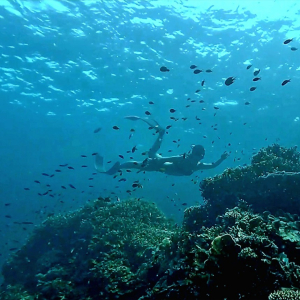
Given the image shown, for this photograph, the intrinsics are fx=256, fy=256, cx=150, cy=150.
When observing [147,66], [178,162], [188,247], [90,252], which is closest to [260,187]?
[188,247]

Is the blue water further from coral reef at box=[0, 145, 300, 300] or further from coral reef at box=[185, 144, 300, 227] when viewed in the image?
coral reef at box=[185, 144, 300, 227]

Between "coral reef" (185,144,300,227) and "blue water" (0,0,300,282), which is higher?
"blue water" (0,0,300,282)

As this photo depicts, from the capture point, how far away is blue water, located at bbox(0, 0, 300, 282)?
62.8 ft

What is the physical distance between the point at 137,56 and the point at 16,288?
2007 centimetres

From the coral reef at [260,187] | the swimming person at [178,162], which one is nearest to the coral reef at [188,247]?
the coral reef at [260,187]

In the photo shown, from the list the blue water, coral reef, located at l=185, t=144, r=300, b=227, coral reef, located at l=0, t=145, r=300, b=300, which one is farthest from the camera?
the blue water

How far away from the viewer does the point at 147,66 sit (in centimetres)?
2542

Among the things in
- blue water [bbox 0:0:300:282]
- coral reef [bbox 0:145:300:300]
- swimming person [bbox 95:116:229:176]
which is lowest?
coral reef [bbox 0:145:300:300]

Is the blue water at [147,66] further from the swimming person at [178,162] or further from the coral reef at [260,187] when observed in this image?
the coral reef at [260,187]

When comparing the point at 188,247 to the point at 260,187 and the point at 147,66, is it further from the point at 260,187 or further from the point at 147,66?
the point at 147,66

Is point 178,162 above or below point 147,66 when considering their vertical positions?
below

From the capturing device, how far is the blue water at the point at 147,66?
19.1 m

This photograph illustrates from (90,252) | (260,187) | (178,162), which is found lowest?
(90,252)

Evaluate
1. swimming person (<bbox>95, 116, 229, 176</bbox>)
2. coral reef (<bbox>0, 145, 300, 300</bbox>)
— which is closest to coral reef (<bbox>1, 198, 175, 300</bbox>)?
coral reef (<bbox>0, 145, 300, 300</bbox>)
